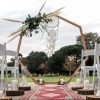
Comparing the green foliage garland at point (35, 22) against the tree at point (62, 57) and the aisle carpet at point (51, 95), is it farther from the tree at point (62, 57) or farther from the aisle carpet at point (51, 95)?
the tree at point (62, 57)

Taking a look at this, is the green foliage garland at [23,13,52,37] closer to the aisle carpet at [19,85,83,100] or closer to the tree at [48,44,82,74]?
the aisle carpet at [19,85,83,100]

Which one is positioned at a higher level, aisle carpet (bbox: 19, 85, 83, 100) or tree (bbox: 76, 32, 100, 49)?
tree (bbox: 76, 32, 100, 49)

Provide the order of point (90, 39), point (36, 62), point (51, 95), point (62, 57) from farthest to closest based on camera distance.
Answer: point (90, 39) < point (62, 57) < point (36, 62) < point (51, 95)

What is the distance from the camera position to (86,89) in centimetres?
1411

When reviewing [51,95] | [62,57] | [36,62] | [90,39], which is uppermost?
[90,39]

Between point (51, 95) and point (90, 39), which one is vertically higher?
point (90, 39)

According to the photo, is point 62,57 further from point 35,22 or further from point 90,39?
point 35,22

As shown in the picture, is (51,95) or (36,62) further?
(36,62)

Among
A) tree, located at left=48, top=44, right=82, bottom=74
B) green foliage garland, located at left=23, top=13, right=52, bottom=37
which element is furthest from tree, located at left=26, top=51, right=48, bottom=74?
Result: green foliage garland, located at left=23, top=13, right=52, bottom=37

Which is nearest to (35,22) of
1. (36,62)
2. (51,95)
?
(51,95)

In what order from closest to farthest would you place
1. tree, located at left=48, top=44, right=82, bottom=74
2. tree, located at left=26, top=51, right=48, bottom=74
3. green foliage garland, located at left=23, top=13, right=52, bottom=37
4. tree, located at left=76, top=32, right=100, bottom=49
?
1. green foliage garland, located at left=23, top=13, right=52, bottom=37
2. tree, located at left=26, top=51, right=48, bottom=74
3. tree, located at left=48, top=44, right=82, bottom=74
4. tree, located at left=76, top=32, right=100, bottom=49

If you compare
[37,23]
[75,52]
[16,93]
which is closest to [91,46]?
[75,52]

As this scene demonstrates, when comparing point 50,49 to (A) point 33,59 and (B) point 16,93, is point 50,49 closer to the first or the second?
(B) point 16,93

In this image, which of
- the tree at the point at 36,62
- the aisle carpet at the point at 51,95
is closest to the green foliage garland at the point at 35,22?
the aisle carpet at the point at 51,95
